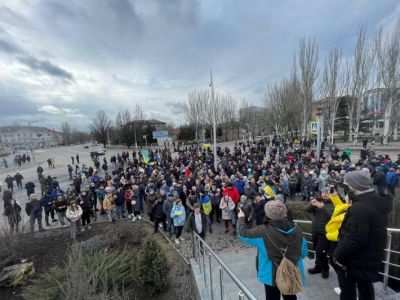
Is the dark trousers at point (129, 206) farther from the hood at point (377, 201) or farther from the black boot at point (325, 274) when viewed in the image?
the hood at point (377, 201)

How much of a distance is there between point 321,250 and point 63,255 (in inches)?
317

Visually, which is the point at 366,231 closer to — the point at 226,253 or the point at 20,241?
the point at 226,253

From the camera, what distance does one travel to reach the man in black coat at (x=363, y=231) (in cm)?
213

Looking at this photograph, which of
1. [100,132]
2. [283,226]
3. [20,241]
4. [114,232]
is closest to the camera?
[283,226]

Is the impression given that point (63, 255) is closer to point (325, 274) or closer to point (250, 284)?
point (250, 284)

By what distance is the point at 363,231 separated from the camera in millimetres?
2123

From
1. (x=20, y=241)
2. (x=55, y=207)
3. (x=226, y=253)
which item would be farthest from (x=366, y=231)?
(x=55, y=207)

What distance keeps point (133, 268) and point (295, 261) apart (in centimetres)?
468

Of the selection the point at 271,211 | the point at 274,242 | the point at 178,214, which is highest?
the point at 271,211

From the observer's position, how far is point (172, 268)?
612 cm

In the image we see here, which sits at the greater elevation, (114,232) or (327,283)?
(327,283)

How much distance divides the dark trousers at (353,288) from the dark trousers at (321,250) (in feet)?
3.46

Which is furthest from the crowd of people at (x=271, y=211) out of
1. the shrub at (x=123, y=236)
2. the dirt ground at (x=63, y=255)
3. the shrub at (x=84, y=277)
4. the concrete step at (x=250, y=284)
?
the shrub at (x=84, y=277)

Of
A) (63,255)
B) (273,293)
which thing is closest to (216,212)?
(63,255)
